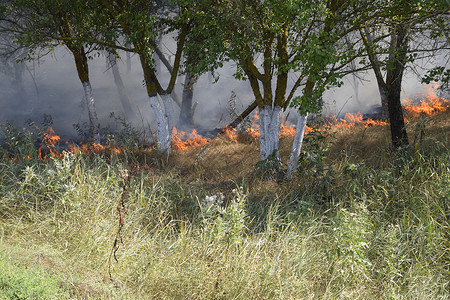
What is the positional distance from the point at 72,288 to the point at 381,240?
3.23 m

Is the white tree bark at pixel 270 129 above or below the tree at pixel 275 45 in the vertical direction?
below

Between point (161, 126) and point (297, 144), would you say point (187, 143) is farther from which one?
point (297, 144)

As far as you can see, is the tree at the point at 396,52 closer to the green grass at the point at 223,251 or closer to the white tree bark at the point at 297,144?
the white tree bark at the point at 297,144

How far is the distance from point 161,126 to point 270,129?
292 centimetres

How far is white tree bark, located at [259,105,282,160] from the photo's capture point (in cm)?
751

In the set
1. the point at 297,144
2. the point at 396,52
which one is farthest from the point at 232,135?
the point at 396,52

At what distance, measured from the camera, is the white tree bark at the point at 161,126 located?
9172mm

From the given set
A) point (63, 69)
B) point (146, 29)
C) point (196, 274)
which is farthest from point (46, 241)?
point (63, 69)

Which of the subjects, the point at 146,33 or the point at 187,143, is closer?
the point at 146,33

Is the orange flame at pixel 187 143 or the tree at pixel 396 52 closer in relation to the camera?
the tree at pixel 396 52

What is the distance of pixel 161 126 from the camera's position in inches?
365

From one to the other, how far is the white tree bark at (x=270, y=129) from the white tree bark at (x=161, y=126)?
2538mm

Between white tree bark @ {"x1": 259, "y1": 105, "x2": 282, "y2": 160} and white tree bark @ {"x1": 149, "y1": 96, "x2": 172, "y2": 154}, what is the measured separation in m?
2.54

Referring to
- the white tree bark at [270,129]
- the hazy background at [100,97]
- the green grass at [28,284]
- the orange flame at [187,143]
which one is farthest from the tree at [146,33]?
the hazy background at [100,97]
